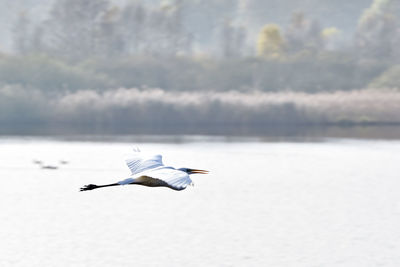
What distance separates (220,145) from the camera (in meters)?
102

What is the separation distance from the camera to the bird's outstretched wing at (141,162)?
20.3 meters

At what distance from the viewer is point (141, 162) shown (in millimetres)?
20703

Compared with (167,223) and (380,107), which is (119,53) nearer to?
(380,107)

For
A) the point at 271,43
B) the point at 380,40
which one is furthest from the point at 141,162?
the point at 380,40

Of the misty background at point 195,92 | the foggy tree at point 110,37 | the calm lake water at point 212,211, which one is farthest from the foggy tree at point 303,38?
the calm lake water at point 212,211

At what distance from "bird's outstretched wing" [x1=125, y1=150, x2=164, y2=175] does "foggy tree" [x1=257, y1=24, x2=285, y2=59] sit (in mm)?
155486

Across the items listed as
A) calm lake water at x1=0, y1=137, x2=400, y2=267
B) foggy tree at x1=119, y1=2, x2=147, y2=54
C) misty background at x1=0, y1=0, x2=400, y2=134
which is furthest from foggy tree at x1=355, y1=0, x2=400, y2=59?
calm lake water at x1=0, y1=137, x2=400, y2=267

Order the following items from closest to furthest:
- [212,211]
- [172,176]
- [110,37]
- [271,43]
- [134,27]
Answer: [172,176]
[212,211]
[110,37]
[271,43]
[134,27]

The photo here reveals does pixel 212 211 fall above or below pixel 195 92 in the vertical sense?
below

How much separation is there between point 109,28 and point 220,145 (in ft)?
289

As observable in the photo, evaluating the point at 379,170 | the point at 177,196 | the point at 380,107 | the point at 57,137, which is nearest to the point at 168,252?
the point at 177,196

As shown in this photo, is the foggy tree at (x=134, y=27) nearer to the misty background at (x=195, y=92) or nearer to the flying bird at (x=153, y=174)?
the misty background at (x=195, y=92)

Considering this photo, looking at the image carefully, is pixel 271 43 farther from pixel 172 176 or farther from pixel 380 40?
pixel 172 176

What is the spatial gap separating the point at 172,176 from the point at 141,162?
276cm
